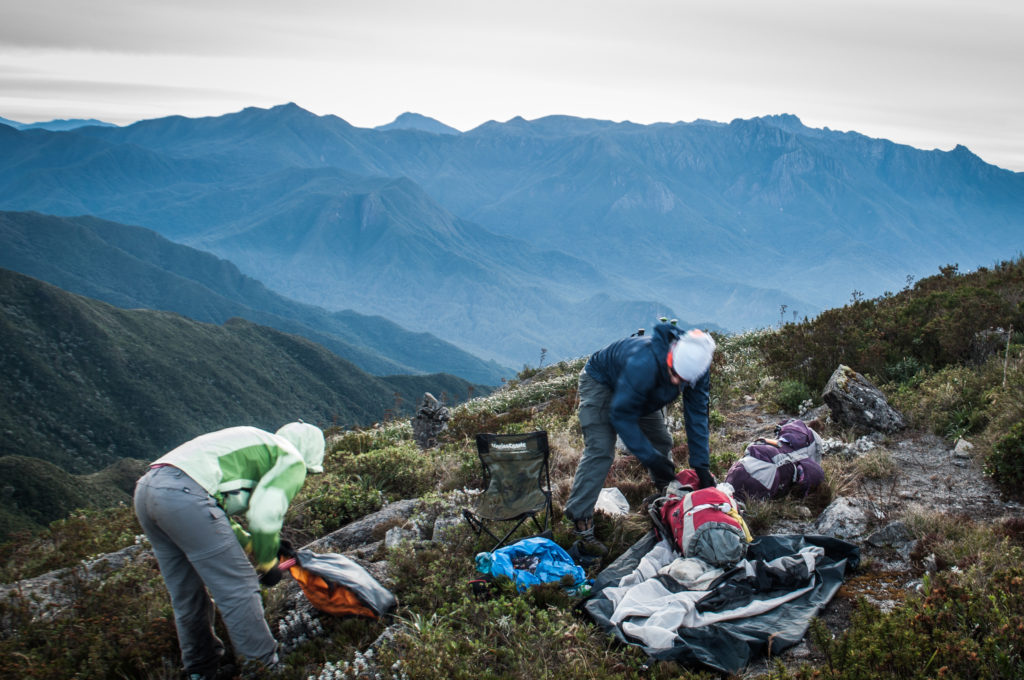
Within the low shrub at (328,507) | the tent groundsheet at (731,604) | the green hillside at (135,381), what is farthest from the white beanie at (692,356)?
the green hillside at (135,381)

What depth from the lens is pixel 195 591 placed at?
14.2 feet

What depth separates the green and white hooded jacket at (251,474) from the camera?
4.11 meters

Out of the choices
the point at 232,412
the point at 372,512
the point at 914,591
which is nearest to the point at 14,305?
the point at 232,412

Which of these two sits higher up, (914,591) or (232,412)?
(914,591)

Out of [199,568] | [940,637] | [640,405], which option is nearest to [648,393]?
[640,405]

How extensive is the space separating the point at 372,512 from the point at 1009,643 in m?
6.02

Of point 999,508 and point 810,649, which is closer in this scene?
point 810,649

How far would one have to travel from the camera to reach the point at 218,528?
4.08 m

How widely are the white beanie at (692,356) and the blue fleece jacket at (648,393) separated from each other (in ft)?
0.83

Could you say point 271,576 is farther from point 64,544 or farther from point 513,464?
point 64,544

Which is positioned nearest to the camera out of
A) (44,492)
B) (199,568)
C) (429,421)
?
(199,568)

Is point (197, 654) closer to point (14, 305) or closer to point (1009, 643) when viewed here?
point (1009, 643)

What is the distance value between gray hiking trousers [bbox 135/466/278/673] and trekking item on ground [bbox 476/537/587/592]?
1.68m

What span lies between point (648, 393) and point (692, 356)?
0.62m
